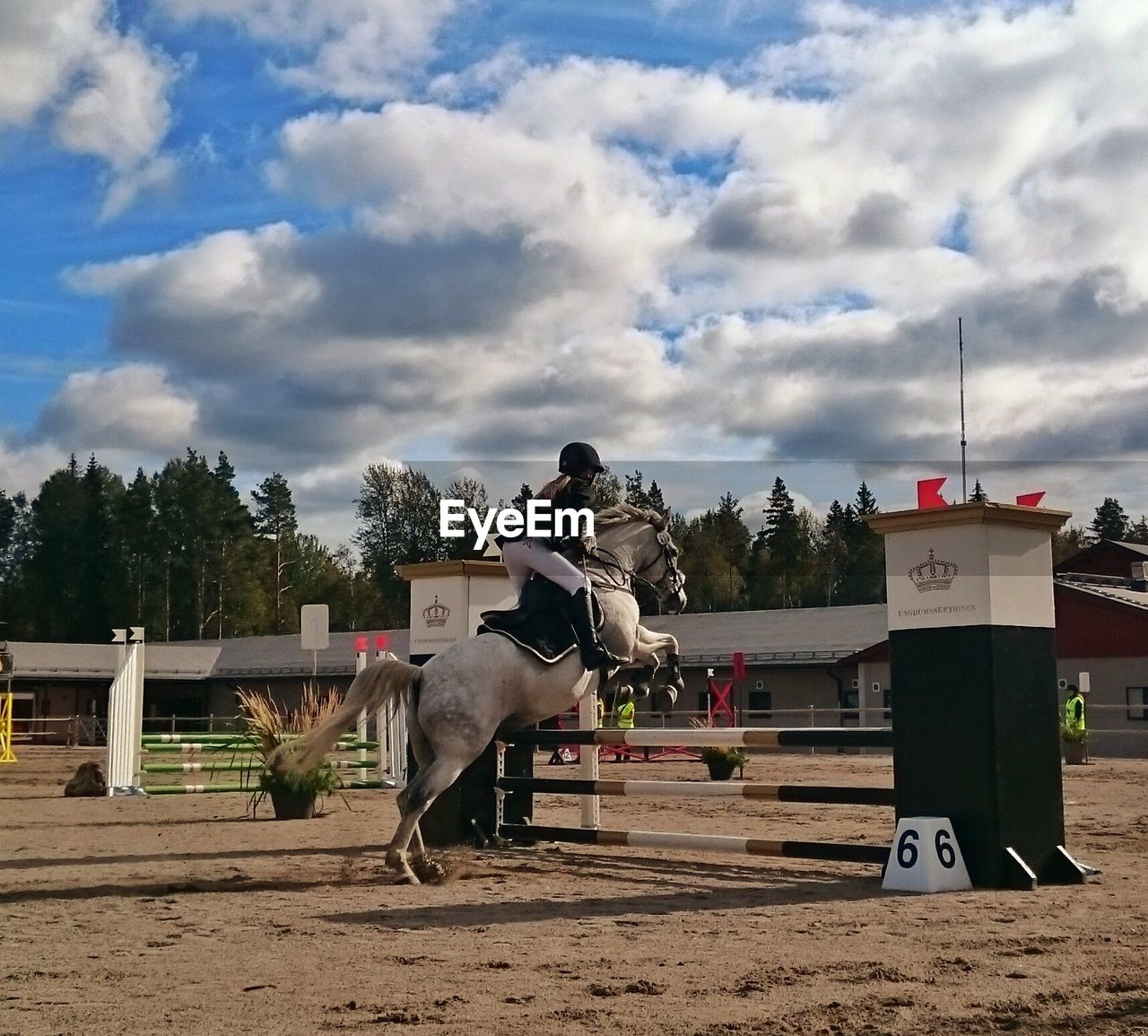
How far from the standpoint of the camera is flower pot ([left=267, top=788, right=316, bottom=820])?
11.8m

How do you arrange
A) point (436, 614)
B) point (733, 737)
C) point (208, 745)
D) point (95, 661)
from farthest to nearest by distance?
point (95, 661) → point (208, 745) → point (436, 614) → point (733, 737)

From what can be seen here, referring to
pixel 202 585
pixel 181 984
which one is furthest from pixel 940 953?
pixel 202 585

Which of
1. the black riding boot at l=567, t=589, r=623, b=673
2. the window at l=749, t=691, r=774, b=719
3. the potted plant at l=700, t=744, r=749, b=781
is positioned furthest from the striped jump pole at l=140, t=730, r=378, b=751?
the window at l=749, t=691, r=774, b=719

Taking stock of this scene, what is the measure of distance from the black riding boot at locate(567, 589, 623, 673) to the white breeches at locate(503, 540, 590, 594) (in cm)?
7

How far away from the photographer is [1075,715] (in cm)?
2155

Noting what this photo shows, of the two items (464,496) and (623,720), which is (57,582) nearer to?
(464,496)

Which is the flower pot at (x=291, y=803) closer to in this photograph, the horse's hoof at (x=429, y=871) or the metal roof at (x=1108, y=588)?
the horse's hoof at (x=429, y=871)

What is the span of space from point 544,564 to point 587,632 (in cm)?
49

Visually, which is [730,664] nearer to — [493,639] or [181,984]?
[493,639]

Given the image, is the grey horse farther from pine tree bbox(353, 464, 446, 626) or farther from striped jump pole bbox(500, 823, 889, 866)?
pine tree bbox(353, 464, 446, 626)

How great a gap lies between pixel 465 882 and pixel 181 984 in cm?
298

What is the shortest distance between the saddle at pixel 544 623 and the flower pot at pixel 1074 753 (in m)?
15.9

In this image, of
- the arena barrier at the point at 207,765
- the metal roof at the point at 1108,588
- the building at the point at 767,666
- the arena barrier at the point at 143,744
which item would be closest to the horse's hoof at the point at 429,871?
the arena barrier at the point at 207,765

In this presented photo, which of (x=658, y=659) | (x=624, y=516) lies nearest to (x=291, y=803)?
(x=658, y=659)
